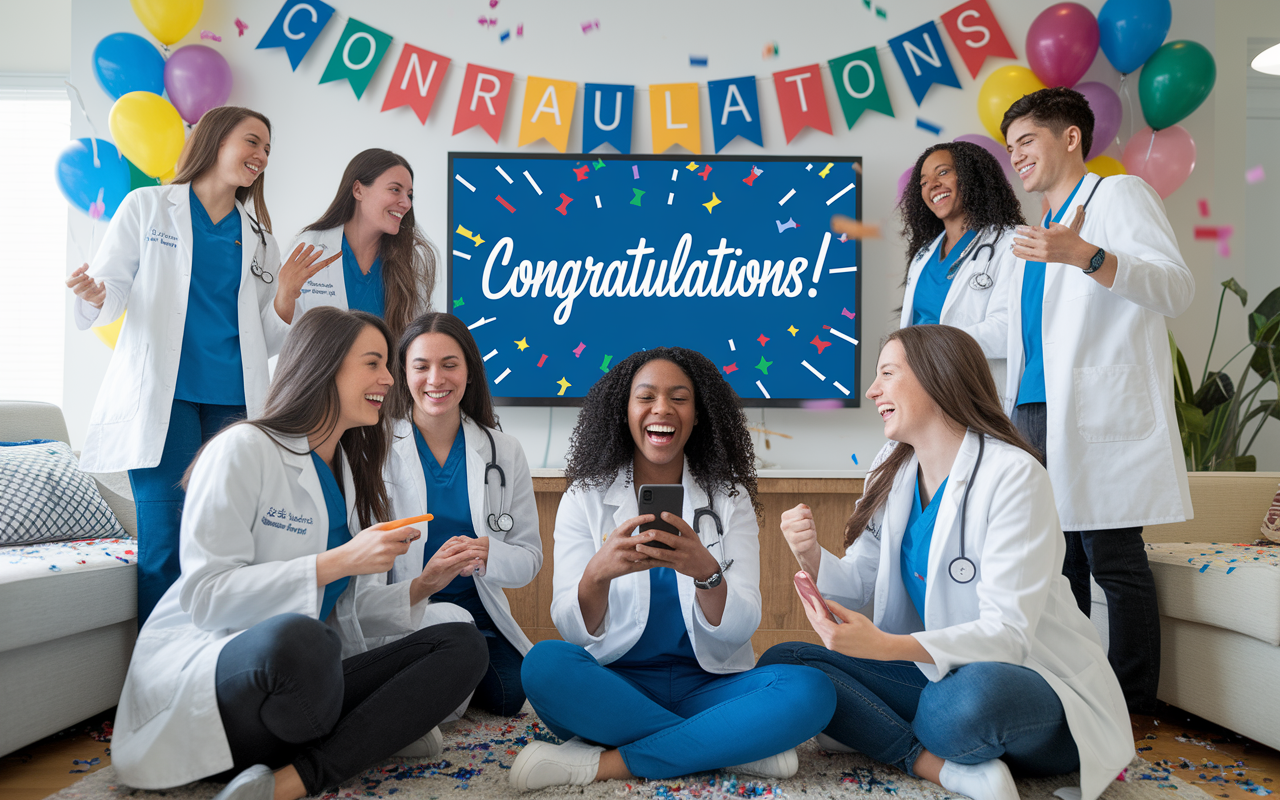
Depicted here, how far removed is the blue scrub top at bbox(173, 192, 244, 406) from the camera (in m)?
2.22

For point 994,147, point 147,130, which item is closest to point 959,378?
point 994,147

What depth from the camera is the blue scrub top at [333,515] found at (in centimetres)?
172

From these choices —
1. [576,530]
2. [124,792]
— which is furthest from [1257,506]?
[124,792]

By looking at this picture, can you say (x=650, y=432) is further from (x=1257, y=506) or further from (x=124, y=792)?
(x=1257, y=506)

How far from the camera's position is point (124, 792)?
1587 millimetres

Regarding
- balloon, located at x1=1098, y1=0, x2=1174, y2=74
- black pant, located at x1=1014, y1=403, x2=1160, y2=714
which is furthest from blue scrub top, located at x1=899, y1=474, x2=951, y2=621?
balloon, located at x1=1098, y1=0, x2=1174, y2=74

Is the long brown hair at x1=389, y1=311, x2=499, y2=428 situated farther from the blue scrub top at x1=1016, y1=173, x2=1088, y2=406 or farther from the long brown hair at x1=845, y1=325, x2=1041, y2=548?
the blue scrub top at x1=1016, y1=173, x2=1088, y2=406

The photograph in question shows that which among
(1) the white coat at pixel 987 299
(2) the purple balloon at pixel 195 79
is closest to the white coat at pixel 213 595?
(1) the white coat at pixel 987 299

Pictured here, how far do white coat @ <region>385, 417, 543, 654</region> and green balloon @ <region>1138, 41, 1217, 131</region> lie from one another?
295cm

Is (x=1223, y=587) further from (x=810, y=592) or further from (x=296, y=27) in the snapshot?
(x=296, y=27)

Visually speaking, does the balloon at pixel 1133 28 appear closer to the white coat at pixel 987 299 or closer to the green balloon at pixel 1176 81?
the green balloon at pixel 1176 81

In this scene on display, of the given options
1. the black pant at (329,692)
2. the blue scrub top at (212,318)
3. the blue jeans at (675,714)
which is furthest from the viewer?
the blue scrub top at (212,318)

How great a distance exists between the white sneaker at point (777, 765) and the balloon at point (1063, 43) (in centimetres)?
297

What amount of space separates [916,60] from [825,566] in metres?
2.57
